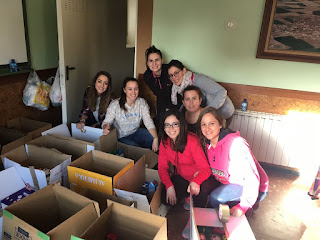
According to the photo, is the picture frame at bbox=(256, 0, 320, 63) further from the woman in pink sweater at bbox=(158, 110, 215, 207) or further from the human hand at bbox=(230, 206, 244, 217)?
the human hand at bbox=(230, 206, 244, 217)

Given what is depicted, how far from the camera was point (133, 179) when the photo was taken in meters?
1.88

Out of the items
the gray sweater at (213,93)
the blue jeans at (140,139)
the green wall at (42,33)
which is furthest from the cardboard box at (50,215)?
the green wall at (42,33)

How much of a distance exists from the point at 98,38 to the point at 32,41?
86cm

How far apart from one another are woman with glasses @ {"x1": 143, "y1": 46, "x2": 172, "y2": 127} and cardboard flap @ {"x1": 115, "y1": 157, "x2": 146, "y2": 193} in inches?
30.2

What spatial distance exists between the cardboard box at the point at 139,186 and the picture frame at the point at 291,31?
1.61 m

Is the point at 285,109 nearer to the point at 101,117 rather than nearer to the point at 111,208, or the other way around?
the point at 101,117

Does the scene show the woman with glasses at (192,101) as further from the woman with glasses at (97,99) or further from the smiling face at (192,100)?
the woman with glasses at (97,99)

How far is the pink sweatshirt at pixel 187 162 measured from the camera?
74.6 inches

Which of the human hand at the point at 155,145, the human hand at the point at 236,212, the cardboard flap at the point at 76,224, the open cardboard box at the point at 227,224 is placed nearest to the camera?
the cardboard flap at the point at 76,224

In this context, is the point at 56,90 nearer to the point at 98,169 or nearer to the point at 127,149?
the point at 127,149

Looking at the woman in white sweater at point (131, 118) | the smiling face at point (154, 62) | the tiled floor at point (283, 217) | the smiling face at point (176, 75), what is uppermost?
the smiling face at point (154, 62)

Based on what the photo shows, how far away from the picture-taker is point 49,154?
194cm

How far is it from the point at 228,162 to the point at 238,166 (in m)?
0.09

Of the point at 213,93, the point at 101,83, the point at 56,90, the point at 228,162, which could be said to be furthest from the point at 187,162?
the point at 56,90
